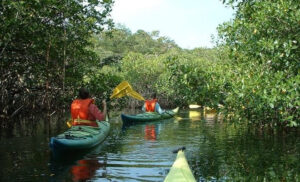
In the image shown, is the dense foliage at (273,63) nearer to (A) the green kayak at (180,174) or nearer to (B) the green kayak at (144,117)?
(A) the green kayak at (180,174)

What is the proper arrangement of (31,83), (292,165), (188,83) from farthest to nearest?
(31,83) → (188,83) → (292,165)

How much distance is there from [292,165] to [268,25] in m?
2.57

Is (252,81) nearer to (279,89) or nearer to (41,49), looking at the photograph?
(279,89)

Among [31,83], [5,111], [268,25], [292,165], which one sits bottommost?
[292,165]

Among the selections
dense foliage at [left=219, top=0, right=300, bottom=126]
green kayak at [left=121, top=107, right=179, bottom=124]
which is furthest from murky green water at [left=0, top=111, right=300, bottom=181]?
green kayak at [left=121, top=107, right=179, bottom=124]

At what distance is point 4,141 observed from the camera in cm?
1010

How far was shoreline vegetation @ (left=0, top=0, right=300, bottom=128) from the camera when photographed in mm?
6926

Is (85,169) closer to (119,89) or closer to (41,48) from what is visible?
(41,48)

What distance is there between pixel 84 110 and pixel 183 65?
2.34 metres

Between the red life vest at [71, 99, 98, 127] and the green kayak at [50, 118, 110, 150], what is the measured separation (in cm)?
16

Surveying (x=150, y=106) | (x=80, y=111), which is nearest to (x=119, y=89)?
(x=150, y=106)

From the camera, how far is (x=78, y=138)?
7898mm

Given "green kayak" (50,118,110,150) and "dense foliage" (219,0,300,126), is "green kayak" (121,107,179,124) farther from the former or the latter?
"dense foliage" (219,0,300,126)

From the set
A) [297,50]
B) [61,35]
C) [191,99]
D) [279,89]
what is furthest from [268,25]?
[61,35]
